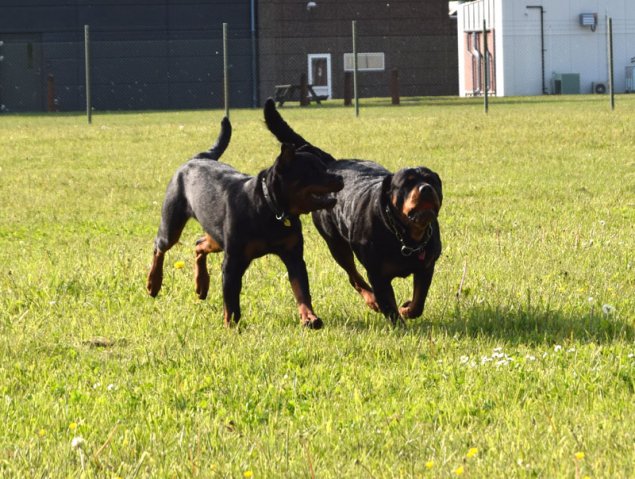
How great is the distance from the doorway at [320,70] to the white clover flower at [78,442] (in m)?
40.3

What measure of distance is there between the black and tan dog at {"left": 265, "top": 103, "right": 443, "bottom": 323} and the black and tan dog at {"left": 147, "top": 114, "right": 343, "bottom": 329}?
260 mm

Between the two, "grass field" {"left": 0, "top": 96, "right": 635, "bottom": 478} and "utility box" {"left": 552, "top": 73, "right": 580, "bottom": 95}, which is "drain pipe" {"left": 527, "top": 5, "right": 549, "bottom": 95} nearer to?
"utility box" {"left": 552, "top": 73, "right": 580, "bottom": 95}

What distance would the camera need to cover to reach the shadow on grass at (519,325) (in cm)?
518

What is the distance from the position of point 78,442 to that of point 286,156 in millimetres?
2205

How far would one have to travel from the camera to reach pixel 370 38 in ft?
142

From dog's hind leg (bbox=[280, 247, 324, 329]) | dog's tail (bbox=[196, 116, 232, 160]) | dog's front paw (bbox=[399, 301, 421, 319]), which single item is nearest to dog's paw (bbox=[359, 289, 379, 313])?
dog's front paw (bbox=[399, 301, 421, 319])

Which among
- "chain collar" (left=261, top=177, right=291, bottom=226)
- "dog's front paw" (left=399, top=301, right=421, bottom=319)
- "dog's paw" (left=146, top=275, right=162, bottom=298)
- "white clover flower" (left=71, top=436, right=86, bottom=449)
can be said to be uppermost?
"chain collar" (left=261, top=177, right=291, bottom=226)

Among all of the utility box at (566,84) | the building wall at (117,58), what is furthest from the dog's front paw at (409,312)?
the utility box at (566,84)

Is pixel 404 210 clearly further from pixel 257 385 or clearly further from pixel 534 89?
pixel 534 89

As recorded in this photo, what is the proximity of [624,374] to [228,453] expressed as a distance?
1627 millimetres

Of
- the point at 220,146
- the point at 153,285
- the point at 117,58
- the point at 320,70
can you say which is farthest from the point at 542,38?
the point at 153,285

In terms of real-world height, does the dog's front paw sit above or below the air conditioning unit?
below

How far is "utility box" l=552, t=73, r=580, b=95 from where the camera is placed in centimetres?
4247

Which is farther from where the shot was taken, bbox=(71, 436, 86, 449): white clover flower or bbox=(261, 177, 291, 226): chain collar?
bbox=(261, 177, 291, 226): chain collar
